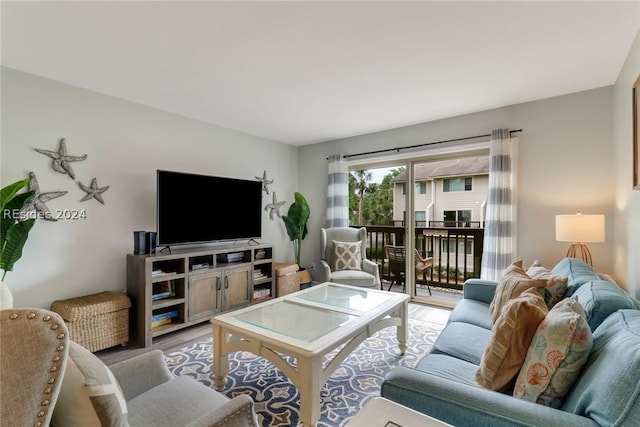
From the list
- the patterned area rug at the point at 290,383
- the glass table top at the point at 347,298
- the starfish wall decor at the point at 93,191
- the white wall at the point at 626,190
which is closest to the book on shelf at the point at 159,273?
the patterned area rug at the point at 290,383

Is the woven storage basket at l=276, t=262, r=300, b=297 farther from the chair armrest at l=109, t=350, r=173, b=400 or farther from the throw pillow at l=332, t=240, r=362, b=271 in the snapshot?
the chair armrest at l=109, t=350, r=173, b=400

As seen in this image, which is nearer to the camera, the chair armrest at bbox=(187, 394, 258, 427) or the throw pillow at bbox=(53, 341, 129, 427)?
the throw pillow at bbox=(53, 341, 129, 427)

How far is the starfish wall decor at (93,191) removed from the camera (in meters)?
2.78

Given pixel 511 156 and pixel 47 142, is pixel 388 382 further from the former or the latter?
pixel 47 142

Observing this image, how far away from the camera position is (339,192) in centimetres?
452

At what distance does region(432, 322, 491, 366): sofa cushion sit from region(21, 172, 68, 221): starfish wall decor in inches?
128

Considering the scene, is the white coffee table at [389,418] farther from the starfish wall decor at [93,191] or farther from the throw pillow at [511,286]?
the starfish wall decor at [93,191]

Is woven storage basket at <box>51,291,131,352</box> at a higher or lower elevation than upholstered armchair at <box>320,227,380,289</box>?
lower

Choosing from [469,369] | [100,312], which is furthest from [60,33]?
[469,369]

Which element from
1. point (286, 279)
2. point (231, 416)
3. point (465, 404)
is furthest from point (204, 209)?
point (465, 404)

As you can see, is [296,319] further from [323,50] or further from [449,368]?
[323,50]

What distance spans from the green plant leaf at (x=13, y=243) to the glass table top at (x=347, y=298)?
2155 mm

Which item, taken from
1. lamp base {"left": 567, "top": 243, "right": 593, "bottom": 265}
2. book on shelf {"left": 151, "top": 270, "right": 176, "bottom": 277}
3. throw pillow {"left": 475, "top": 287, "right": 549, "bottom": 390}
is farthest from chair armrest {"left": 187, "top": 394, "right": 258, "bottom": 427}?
lamp base {"left": 567, "top": 243, "right": 593, "bottom": 265}

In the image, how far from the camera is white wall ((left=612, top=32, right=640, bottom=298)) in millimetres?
1998
